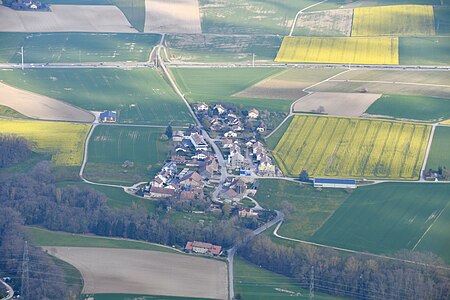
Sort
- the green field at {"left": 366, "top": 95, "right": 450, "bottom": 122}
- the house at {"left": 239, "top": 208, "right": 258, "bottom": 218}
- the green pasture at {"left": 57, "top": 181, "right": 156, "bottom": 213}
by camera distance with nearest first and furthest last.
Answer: the house at {"left": 239, "top": 208, "right": 258, "bottom": 218} < the green pasture at {"left": 57, "top": 181, "right": 156, "bottom": 213} < the green field at {"left": 366, "top": 95, "right": 450, "bottom": 122}

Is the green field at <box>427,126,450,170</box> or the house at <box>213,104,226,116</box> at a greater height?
the house at <box>213,104,226,116</box>

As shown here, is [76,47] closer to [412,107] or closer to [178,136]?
[178,136]

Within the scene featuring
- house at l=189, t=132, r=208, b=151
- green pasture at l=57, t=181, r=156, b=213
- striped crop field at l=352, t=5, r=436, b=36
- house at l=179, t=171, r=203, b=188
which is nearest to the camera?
green pasture at l=57, t=181, r=156, b=213

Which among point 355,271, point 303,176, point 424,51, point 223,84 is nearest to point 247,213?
point 303,176

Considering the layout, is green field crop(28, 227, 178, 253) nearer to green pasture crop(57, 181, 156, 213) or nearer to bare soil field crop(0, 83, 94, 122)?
green pasture crop(57, 181, 156, 213)

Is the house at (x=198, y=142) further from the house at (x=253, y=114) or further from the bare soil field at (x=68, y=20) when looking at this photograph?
the bare soil field at (x=68, y=20)

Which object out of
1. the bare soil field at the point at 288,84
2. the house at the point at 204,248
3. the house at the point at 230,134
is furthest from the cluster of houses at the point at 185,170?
the bare soil field at the point at 288,84

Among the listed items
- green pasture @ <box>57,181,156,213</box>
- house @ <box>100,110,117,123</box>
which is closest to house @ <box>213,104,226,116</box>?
house @ <box>100,110,117,123</box>
